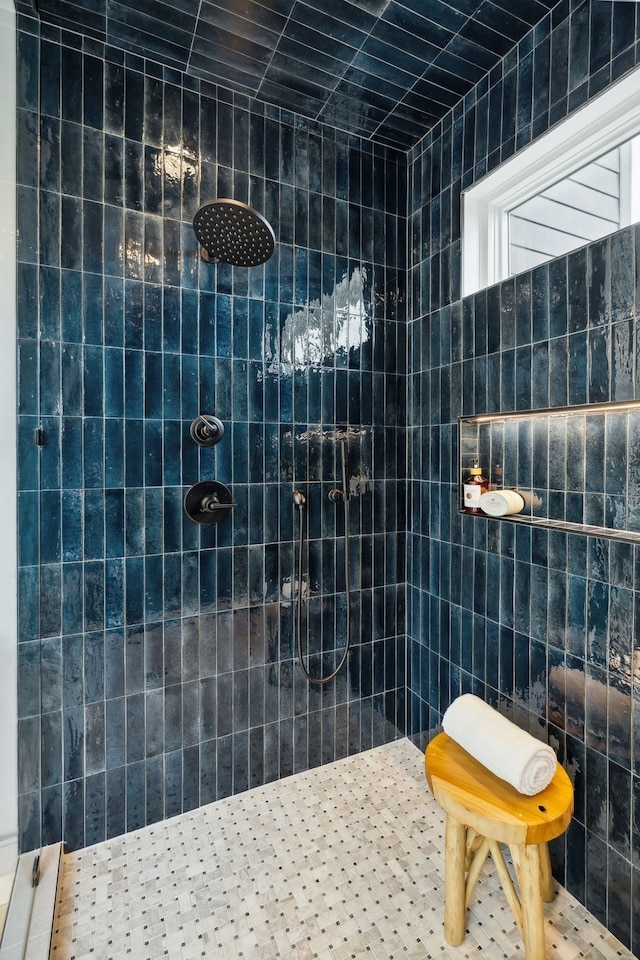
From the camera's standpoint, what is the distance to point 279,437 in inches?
69.9

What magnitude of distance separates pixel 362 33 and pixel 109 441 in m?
1.55

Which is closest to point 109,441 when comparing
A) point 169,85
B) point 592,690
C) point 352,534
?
point 352,534

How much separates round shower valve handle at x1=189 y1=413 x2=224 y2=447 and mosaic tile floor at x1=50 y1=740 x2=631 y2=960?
1.36m

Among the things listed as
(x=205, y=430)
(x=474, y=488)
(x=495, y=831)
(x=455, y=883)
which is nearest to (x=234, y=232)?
(x=205, y=430)

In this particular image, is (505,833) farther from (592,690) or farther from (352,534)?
(352,534)

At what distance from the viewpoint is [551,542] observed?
1.40 meters

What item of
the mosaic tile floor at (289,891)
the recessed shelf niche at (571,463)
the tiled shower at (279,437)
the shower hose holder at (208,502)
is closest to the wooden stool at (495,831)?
the mosaic tile floor at (289,891)

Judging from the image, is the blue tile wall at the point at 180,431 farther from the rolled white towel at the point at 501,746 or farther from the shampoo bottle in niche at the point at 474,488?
the rolled white towel at the point at 501,746

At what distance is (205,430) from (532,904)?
1.59 m

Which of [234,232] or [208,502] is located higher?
[234,232]

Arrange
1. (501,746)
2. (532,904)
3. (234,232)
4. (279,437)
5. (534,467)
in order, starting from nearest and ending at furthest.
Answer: (532,904) < (501,746) < (234,232) < (534,467) < (279,437)

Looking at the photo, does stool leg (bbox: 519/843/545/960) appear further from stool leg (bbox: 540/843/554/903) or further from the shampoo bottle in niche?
the shampoo bottle in niche

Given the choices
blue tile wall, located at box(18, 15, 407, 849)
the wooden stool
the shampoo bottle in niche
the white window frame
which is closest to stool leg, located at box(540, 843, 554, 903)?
the wooden stool

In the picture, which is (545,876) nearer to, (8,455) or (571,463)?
(571,463)
